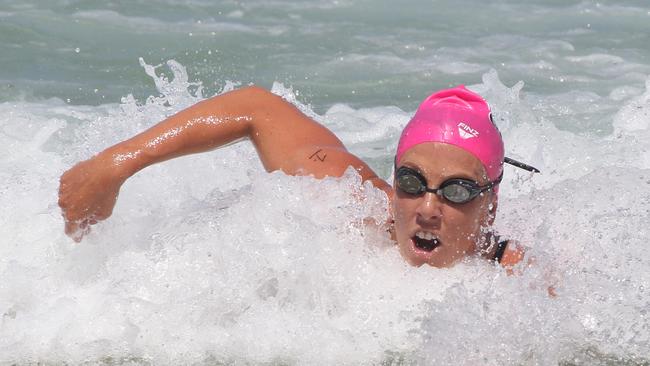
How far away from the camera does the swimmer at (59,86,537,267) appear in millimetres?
4027

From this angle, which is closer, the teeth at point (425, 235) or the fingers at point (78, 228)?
the teeth at point (425, 235)

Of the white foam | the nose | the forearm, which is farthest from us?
the forearm

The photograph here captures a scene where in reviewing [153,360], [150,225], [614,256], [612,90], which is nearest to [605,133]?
[612,90]

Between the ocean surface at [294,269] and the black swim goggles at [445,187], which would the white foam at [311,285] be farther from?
the black swim goggles at [445,187]

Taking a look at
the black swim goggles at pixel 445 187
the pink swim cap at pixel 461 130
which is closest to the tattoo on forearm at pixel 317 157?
the pink swim cap at pixel 461 130

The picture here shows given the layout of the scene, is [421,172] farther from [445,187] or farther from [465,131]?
[465,131]

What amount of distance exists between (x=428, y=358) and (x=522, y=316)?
37cm

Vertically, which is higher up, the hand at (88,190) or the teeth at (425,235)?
the hand at (88,190)

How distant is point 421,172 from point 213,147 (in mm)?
977

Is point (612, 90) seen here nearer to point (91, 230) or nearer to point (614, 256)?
point (614, 256)

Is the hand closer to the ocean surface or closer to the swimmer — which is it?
the swimmer

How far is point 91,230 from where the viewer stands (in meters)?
4.36

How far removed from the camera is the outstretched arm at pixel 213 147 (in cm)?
418

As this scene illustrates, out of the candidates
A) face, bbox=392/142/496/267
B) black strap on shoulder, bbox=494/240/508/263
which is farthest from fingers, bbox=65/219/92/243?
black strap on shoulder, bbox=494/240/508/263
